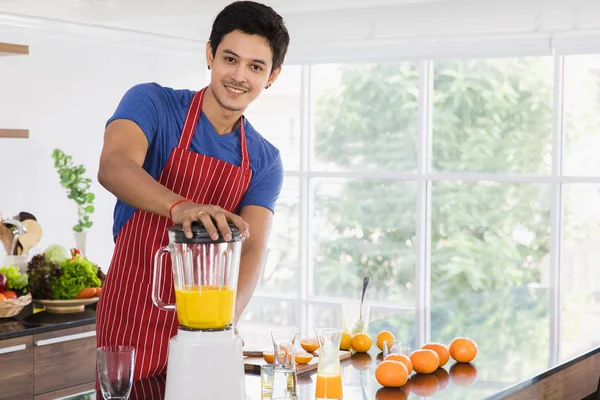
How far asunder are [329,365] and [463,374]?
1.82 ft

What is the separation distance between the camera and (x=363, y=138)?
7375 mm

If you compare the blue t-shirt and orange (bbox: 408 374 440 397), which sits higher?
the blue t-shirt

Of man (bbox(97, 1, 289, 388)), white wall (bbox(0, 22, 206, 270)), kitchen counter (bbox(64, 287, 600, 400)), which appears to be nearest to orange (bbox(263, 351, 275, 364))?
kitchen counter (bbox(64, 287, 600, 400))

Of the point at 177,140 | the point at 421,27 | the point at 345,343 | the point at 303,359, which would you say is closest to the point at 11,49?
the point at 177,140

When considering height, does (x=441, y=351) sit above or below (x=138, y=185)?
below

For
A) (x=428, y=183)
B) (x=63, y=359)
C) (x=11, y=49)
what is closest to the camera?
→ (x=63, y=359)

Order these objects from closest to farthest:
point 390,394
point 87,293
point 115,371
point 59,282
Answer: point 115,371 → point 390,394 → point 59,282 → point 87,293

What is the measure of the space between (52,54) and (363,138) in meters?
2.58

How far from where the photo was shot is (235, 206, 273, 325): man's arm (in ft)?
8.14

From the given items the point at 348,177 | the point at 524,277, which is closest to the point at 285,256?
the point at 348,177

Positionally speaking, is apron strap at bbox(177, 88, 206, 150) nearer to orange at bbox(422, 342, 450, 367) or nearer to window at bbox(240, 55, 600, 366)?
orange at bbox(422, 342, 450, 367)

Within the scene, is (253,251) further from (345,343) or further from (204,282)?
(204,282)

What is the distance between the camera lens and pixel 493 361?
2818mm

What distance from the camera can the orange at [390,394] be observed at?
7.51ft
